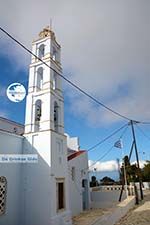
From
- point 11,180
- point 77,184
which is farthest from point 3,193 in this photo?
point 77,184

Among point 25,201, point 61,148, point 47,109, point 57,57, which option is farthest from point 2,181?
point 57,57

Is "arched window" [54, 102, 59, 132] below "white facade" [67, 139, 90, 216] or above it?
above

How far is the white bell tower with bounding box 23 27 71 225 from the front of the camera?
11.2 metres

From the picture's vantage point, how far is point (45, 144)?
1203cm

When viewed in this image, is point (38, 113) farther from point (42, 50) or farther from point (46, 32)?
point (46, 32)

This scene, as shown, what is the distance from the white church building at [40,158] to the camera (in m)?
11.0

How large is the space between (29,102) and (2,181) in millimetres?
5119

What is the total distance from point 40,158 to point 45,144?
832mm

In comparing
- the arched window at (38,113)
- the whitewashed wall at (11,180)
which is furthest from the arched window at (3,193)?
the arched window at (38,113)

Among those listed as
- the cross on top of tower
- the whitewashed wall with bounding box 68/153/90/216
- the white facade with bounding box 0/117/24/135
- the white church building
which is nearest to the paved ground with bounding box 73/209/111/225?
the white church building

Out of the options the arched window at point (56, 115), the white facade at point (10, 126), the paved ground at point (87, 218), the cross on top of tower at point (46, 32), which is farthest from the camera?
the white facade at point (10, 126)

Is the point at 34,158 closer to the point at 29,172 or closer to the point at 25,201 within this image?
the point at 29,172

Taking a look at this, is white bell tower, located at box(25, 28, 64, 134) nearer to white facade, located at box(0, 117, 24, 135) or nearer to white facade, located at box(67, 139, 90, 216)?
white facade, located at box(0, 117, 24, 135)

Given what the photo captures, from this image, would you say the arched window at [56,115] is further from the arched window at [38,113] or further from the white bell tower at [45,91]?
the arched window at [38,113]
